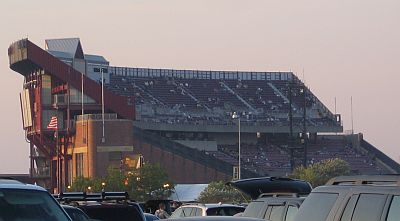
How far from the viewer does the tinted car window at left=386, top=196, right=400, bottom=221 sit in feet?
35.9

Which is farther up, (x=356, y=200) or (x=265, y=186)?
(x=356, y=200)

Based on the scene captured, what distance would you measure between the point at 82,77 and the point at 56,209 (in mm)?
88736

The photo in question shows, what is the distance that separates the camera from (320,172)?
77625mm

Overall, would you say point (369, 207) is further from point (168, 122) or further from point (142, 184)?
point (168, 122)

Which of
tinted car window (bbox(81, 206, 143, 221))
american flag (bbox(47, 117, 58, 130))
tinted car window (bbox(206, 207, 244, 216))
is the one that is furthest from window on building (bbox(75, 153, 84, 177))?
tinted car window (bbox(81, 206, 143, 221))

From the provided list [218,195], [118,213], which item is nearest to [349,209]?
[118,213]

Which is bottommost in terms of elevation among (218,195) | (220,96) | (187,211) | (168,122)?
(218,195)

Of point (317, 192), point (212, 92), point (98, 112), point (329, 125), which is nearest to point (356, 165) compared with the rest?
point (329, 125)

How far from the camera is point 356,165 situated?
115 metres

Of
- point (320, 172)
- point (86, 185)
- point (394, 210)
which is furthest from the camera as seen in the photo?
point (86, 185)

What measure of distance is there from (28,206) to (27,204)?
0.08 ft

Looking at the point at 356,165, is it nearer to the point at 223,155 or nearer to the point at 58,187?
the point at 223,155

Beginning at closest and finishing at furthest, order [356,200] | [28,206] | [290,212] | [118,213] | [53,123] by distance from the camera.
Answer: [356,200], [28,206], [290,212], [118,213], [53,123]

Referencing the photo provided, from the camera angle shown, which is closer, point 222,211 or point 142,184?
point 222,211
